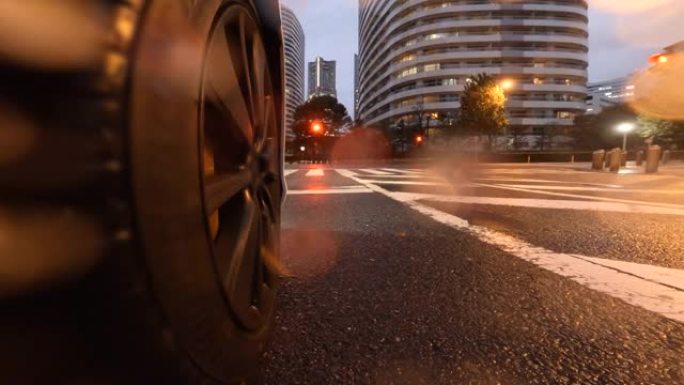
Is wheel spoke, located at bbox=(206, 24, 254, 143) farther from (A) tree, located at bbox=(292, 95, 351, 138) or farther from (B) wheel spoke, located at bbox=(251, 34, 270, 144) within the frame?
(A) tree, located at bbox=(292, 95, 351, 138)

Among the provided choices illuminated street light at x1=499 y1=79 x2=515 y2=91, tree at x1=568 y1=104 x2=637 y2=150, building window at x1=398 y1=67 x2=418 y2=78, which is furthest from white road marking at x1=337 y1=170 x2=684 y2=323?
building window at x1=398 y1=67 x2=418 y2=78

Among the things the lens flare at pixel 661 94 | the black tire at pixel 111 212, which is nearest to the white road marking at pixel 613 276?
the black tire at pixel 111 212

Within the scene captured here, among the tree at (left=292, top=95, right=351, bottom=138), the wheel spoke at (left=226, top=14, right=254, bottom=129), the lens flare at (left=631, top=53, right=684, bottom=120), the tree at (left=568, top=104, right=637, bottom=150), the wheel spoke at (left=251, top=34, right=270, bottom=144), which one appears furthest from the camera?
the tree at (left=292, top=95, right=351, bottom=138)

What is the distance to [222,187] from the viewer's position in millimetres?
892

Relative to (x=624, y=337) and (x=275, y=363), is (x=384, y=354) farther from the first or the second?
(x=624, y=337)

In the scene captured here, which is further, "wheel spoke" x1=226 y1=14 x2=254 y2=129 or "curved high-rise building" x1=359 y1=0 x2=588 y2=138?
"curved high-rise building" x1=359 y1=0 x2=588 y2=138

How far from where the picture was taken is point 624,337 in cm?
125

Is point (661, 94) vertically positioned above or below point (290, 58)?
below

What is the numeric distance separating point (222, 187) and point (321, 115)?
63.8 m

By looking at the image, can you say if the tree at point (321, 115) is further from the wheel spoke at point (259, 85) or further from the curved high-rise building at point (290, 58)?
the wheel spoke at point (259, 85)

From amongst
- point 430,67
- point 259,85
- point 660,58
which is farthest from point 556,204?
point 430,67

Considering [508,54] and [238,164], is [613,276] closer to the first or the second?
[238,164]

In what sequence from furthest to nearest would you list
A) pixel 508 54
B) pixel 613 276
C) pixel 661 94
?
pixel 508 54, pixel 661 94, pixel 613 276

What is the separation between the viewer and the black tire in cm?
48
